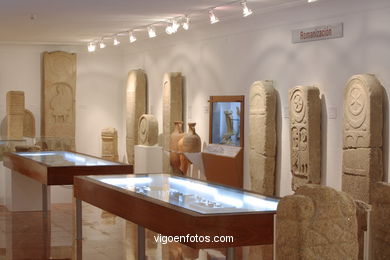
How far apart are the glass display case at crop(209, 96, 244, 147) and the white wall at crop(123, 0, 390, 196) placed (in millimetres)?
148

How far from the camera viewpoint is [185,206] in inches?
216

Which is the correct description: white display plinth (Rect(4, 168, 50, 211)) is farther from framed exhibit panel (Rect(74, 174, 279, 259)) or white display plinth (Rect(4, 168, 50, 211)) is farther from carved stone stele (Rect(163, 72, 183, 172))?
framed exhibit panel (Rect(74, 174, 279, 259))

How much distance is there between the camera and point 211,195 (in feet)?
20.1

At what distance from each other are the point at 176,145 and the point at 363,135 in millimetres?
4947

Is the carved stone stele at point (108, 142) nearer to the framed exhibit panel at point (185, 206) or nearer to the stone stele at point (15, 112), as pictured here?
the stone stele at point (15, 112)

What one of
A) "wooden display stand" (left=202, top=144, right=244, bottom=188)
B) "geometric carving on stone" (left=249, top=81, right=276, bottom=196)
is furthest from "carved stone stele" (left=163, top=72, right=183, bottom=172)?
"geometric carving on stone" (left=249, top=81, right=276, bottom=196)

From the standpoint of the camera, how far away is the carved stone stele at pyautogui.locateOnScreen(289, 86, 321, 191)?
8867 mm

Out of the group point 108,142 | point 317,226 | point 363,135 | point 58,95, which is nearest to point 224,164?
point 363,135

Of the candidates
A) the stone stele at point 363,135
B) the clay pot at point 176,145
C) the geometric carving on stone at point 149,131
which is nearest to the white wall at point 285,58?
the stone stele at point 363,135

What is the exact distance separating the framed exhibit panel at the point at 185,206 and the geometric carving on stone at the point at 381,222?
73 centimetres

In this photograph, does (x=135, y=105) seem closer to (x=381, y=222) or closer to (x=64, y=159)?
(x=64, y=159)

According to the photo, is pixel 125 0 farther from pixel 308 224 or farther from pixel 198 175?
pixel 308 224

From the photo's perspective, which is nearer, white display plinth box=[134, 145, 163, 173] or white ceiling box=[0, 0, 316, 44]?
white ceiling box=[0, 0, 316, 44]

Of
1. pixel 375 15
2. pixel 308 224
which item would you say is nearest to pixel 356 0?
pixel 375 15
